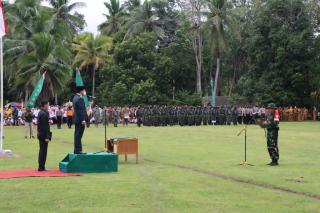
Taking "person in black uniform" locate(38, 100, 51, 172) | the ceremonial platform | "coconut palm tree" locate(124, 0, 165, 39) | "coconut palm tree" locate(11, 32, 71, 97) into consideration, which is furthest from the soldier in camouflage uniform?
the ceremonial platform

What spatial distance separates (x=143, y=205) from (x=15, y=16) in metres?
42.2

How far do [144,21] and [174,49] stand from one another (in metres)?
4.25

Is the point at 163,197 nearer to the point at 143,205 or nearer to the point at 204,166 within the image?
the point at 143,205

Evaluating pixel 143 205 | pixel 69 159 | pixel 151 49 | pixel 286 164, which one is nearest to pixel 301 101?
pixel 151 49

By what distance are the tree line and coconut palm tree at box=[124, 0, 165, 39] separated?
→ 10 cm

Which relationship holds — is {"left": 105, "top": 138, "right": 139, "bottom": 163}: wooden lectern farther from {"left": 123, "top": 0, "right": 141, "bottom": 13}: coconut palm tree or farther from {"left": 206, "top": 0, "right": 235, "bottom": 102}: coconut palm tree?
{"left": 123, "top": 0, "right": 141, "bottom": 13}: coconut palm tree

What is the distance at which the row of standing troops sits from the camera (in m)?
43.3

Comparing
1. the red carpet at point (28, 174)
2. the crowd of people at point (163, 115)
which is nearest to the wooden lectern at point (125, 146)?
the red carpet at point (28, 174)

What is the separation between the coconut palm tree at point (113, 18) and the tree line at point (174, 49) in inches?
69.9

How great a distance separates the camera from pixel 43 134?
603 inches

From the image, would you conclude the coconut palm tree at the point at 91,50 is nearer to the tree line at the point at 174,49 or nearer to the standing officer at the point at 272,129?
the tree line at the point at 174,49

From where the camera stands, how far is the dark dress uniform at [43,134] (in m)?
15.1

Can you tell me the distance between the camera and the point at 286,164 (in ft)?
55.7

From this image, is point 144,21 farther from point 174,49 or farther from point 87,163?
point 87,163
